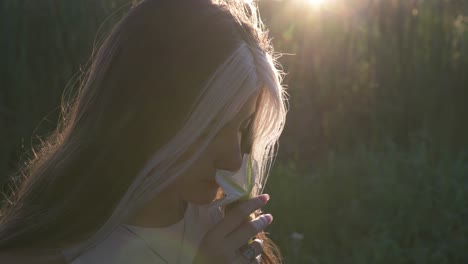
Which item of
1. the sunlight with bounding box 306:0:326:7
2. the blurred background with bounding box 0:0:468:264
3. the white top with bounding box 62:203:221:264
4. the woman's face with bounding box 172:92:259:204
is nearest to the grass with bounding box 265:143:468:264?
the blurred background with bounding box 0:0:468:264

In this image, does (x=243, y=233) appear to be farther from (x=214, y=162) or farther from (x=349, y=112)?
(x=349, y=112)

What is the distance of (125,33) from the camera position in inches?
73.4

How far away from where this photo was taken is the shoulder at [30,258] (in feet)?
5.81

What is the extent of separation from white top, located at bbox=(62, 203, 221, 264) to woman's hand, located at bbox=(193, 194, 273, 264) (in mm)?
104

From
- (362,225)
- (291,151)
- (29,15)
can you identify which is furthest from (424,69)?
(29,15)

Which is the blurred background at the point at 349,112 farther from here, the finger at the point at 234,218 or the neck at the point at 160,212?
the finger at the point at 234,218

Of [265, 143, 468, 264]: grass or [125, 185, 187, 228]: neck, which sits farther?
[265, 143, 468, 264]: grass

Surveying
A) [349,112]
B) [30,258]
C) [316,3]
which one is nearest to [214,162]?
[30,258]

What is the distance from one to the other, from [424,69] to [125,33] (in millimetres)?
5120

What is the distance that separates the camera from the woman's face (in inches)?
71.6

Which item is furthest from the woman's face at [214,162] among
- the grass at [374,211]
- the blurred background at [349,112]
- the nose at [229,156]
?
the grass at [374,211]

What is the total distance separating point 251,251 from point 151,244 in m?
0.28

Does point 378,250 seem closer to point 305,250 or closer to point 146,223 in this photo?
point 305,250

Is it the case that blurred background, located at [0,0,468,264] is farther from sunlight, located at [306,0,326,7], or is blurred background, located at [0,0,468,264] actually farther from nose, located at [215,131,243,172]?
nose, located at [215,131,243,172]
